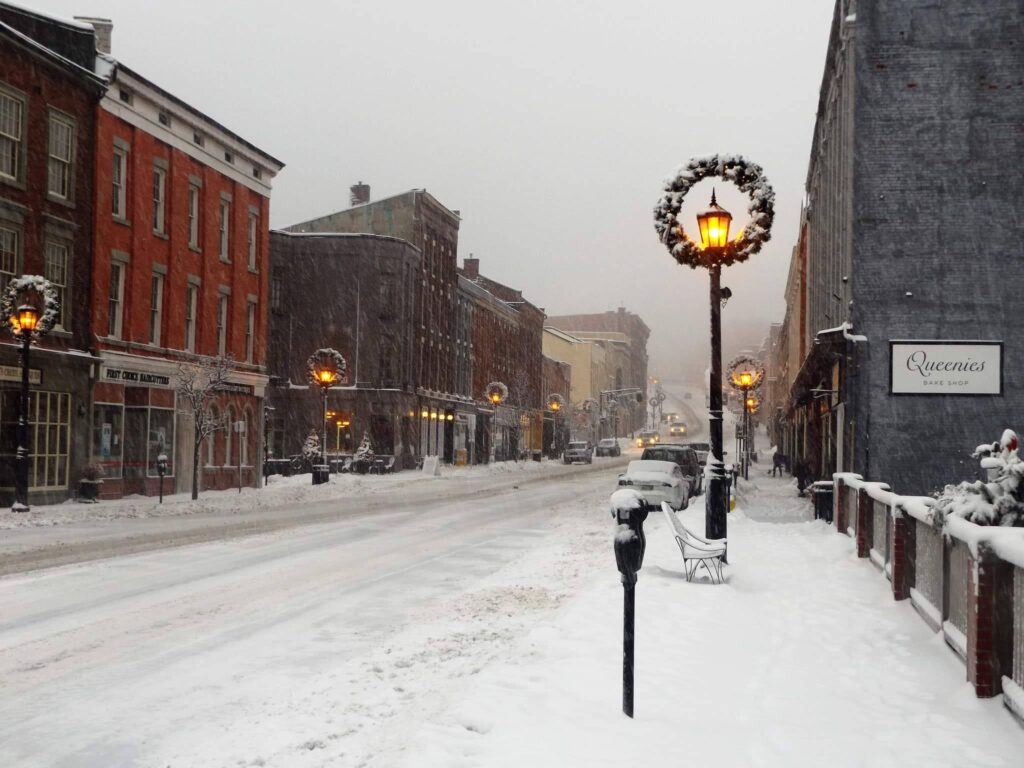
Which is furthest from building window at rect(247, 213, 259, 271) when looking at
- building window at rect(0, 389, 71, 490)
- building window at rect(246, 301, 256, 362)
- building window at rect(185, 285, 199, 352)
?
building window at rect(0, 389, 71, 490)

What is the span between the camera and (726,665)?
826 centimetres

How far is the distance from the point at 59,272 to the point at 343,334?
28762 mm

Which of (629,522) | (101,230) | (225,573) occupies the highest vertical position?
(101,230)

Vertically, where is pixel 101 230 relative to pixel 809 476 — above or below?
above

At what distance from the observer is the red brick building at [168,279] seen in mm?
29578

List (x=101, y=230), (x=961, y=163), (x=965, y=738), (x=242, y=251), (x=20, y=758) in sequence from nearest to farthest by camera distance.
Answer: (x=20, y=758), (x=965, y=738), (x=961, y=163), (x=101, y=230), (x=242, y=251)

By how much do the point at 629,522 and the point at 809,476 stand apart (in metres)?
28.8

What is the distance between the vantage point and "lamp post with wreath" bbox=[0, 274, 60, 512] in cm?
2308

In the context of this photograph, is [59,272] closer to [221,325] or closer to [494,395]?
[221,325]

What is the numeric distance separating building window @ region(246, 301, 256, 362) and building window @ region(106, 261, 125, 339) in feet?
26.2

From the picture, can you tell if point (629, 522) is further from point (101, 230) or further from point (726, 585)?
point (101, 230)

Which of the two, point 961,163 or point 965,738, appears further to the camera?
point 961,163

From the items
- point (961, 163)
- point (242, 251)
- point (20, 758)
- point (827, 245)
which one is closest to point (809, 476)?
point (827, 245)

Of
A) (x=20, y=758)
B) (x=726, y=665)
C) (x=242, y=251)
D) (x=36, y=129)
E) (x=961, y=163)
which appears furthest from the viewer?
(x=242, y=251)
